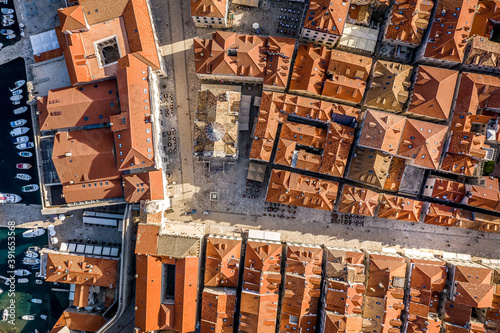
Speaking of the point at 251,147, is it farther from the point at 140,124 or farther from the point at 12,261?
the point at 12,261

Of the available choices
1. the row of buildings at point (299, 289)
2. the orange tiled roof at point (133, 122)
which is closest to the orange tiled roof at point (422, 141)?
the row of buildings at point (299, 289)

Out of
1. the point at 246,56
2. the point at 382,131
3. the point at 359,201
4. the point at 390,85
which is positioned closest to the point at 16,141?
the point at 246,56

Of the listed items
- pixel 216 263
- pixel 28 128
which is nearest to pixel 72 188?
pixel 28 128

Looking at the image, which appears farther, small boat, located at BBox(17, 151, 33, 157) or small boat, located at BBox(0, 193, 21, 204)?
small boat, located at BBox(17, 151, 33, 157)

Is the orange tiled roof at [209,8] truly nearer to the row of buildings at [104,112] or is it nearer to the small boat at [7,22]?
the row of buildings at [104,112]

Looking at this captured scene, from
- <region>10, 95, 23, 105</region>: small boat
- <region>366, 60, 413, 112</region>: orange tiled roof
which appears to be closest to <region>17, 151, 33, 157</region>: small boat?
<region>10, 95, 23, 105</region>: small boat

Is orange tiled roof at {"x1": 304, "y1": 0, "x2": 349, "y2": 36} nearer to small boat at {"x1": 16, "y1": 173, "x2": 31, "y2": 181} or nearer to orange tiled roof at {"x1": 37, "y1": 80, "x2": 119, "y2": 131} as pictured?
orange tiled roof at {"x1": 37, "y1": 80, "x2": 119, "y2": 131}
